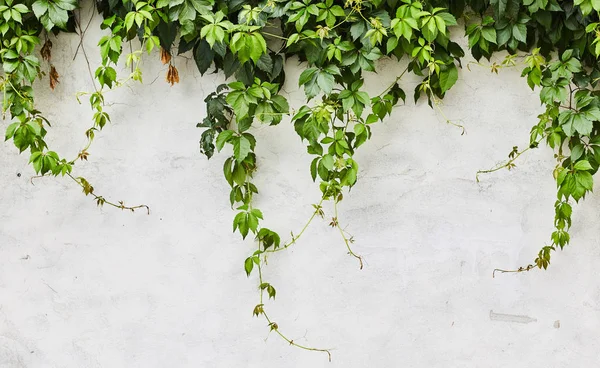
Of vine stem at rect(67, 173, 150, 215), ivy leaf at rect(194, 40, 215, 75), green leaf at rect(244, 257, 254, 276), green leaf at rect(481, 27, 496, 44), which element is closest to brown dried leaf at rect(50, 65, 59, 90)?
vine stem at rect(67, 173, 150, 215)

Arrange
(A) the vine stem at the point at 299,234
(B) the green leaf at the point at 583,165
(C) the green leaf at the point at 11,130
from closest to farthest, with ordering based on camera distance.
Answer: (B) the green leaf at the point at 583,165
(C) the green leaf at the point at 11,130
(A) the vine stem at the point at 299,234

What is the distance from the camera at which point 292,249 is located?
7.84 feet

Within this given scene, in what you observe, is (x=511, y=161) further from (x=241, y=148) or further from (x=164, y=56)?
(x=164, y=56)

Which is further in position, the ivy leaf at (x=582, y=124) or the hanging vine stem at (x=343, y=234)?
the hanging vine stem at (x=343, y=234)

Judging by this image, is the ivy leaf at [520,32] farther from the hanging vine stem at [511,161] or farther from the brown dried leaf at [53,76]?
the brown dried leaf at [53,76]

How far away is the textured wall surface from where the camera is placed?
2334 mm

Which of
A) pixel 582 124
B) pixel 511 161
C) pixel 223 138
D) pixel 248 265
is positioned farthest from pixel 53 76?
pixel 582 124

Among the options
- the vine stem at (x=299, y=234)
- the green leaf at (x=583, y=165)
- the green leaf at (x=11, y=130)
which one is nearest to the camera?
the green leaf at (x=583, y=165)

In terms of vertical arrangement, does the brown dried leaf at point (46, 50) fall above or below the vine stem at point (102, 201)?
above

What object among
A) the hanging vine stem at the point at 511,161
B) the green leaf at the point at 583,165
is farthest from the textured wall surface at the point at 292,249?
the green leaf at the point at 583,165

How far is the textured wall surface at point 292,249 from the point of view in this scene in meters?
2.33

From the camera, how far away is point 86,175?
239 centimetres

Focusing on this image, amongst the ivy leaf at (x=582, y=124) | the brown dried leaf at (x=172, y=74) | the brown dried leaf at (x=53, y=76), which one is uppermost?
the ivy leaf at (x=582, y=124)

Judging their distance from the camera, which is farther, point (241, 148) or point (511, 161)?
point (511, 161)
